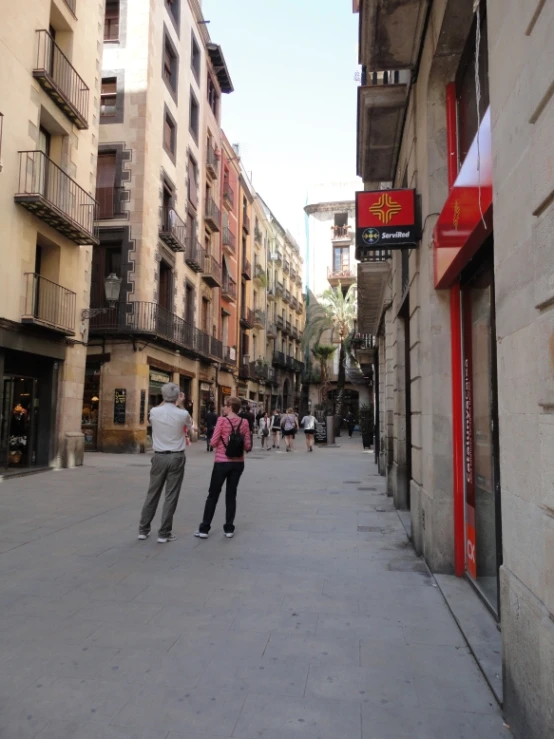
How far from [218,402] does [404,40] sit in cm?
2728

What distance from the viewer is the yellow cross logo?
20.9 ft

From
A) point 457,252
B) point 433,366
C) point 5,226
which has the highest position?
point 5,226

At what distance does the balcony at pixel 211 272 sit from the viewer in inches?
1153

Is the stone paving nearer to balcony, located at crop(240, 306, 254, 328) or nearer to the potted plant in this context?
the potted plant

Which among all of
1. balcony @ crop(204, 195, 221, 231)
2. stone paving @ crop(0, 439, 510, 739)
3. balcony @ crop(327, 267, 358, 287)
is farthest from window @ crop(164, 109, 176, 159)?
balcony @ crop(327, 267, 358, 287)

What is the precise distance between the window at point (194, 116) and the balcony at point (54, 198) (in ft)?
47.2

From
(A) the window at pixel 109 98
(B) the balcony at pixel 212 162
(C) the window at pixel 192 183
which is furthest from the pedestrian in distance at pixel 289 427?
(B) the balcony at pixel 212 162

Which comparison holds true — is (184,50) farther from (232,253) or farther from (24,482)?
(24,482)

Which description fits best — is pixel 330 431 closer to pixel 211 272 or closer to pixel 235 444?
pixel 211 272

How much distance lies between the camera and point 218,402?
3253cm

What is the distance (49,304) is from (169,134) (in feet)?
45.2

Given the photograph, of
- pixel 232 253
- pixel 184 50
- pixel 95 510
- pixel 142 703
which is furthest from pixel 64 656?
pixel 232 253

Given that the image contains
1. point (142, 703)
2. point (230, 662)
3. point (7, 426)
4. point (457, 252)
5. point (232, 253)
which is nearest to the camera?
point (142, 703)

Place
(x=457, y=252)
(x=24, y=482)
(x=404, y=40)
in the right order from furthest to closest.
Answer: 1. (x=24, y=482)
2. (x=404, y=40)
3. (x=457, y=252)
